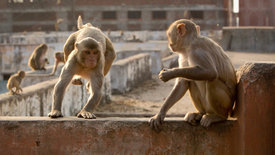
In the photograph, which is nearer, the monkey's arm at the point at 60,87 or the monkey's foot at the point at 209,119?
the monkey's foot at the point at 209,119

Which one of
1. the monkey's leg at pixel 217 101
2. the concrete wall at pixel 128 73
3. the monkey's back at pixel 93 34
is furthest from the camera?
the concrete wall at pixel 128 73

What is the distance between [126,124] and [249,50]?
17.5 metres

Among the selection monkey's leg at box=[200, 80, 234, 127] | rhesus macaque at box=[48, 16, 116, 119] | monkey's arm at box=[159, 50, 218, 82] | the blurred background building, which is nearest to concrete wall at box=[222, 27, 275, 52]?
rhesus macaque at box=[48, 16, 116, 119]

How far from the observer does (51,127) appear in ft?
15.1

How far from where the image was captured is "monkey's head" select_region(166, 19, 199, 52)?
15.3ft

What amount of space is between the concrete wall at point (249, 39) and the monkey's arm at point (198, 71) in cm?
1700

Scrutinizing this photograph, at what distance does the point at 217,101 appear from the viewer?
4508 mm

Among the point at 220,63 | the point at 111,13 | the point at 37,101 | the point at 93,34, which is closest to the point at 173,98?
the point at 220,63

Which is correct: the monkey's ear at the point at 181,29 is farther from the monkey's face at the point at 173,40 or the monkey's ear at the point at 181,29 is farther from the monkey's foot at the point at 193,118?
the monkey's foot at the point at 193,118

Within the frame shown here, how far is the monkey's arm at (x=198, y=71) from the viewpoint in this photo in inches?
172

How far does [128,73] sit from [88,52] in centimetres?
884

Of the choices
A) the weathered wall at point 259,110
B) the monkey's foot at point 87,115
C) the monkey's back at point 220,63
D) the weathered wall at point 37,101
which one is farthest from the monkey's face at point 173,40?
the weathered wall at point 37,101

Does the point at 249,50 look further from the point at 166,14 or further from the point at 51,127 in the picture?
the point at 166,14

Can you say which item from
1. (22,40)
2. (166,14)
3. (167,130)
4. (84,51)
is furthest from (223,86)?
(166,14)
